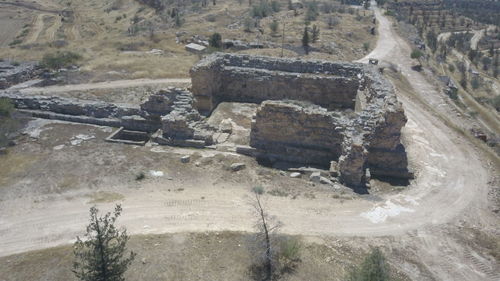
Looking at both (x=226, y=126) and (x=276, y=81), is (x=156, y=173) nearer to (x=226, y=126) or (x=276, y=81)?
(x=226, y=126)

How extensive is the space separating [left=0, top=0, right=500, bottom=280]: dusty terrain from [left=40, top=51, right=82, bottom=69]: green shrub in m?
12.4

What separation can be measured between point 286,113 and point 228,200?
5.67 metres

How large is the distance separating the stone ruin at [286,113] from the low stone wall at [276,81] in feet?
0.22

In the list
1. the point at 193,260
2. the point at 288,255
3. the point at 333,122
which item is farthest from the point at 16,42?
the point at 288,255

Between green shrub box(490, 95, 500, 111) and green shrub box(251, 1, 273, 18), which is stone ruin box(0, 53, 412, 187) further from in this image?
green shrub box(251, 1, 273, 18)

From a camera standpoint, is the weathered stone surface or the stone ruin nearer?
the weathered stone surface

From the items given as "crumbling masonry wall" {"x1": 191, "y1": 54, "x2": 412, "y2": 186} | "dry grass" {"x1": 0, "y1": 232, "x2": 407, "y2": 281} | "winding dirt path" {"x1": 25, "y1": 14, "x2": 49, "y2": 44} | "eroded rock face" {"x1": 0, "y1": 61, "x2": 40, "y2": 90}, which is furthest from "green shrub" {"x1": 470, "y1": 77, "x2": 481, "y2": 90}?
"winding dirt path" {"x1": 25, "y1": 14, "x2": 49, "y2": 44}

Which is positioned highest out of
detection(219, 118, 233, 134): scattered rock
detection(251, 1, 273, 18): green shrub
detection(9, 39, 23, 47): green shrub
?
detection(251, 1, 273, 18): green shrub

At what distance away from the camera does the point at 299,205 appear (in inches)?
575

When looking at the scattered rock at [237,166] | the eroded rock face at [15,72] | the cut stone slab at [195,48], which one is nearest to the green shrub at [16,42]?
the eroded rock face at [15,72]

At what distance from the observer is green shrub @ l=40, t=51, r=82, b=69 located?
30781 millimetres

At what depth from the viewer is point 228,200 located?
48.5 feet

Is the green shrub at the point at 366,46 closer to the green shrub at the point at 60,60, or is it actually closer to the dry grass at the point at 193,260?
the green shrub at the point at 60,60

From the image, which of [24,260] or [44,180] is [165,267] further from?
[44,180]
